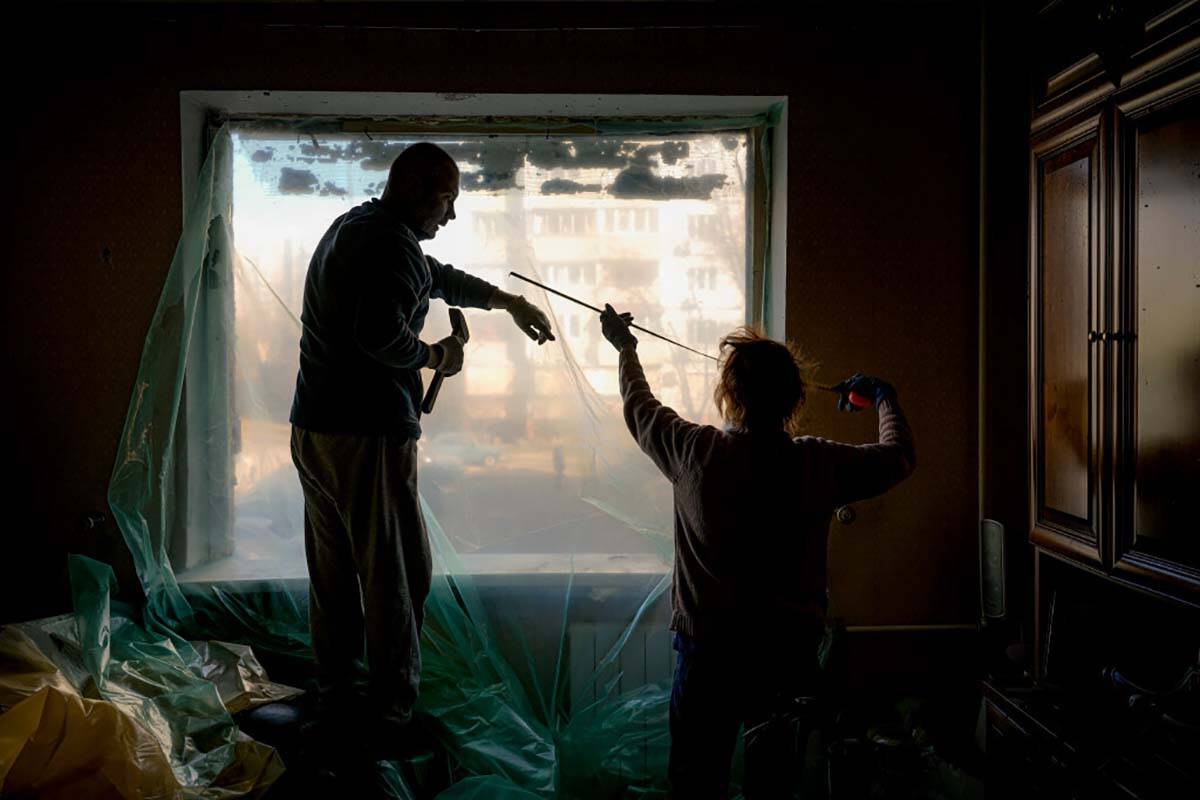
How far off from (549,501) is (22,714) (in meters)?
1.22

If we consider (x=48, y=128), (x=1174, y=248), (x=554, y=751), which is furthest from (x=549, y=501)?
(x=48, y=128)

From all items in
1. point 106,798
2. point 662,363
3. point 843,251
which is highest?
point 843,251

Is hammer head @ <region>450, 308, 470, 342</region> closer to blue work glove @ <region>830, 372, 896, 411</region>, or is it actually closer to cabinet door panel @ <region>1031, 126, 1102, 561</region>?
blue work glove @ <region>830, 372, 896, 411</region>

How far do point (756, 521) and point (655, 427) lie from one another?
9.6 inches

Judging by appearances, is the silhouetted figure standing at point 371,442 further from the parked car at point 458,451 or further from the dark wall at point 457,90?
the dark wall at point 457,90

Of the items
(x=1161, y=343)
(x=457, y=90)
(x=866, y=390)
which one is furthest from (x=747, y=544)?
(x=457, y=90)

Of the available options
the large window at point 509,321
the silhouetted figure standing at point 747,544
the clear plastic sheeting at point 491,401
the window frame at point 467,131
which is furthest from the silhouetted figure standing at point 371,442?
the silhouetted figure standing at point 747,544

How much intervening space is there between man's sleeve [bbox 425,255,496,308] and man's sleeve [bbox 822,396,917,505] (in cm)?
95

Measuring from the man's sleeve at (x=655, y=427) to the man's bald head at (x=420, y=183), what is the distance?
600mm

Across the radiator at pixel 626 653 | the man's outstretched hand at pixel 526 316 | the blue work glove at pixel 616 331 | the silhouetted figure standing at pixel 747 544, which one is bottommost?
the radiator at pixel 626 653

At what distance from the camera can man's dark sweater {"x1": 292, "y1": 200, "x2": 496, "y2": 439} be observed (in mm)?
A: 1485

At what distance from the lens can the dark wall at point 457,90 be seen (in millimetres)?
1993

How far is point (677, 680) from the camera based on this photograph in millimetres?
1299

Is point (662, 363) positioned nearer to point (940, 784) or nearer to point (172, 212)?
point (940, 784)
